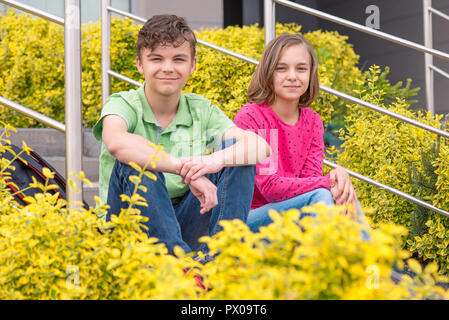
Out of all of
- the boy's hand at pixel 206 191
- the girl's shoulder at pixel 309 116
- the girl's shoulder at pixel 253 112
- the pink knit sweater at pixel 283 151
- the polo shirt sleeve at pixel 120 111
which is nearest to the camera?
the boy's hand at pixel 206 191

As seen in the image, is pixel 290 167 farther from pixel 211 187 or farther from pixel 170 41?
pixel 170 41

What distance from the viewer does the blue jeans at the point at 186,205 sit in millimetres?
1599

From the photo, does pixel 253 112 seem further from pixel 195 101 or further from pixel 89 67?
pixel 89 67

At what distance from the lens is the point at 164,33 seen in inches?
Result: 73.1

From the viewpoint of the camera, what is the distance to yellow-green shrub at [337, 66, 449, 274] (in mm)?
2354

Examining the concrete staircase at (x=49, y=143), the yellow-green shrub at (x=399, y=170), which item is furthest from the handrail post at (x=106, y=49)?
the yellow-green shrub at (x=399, y=170)

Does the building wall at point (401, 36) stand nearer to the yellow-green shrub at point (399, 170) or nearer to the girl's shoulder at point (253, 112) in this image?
the yellow-green shrub at point (399, 170)

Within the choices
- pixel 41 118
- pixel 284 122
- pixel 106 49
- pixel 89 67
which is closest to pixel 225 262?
pixel 41 118

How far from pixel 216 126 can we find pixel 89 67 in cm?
217

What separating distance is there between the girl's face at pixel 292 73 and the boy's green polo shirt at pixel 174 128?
0.31m

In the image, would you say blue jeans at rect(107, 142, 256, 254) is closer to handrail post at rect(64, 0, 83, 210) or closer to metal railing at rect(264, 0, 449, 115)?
handrail post at rect(64, 0, 83, 210)

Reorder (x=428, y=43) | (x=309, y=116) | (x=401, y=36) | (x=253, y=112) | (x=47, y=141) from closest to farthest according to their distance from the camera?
1. (x=253, y=112)
2. (x=309, y=116)
3. (x=47, y=141)
4. (x=428, y=43)
5. (x=401, y=36)
